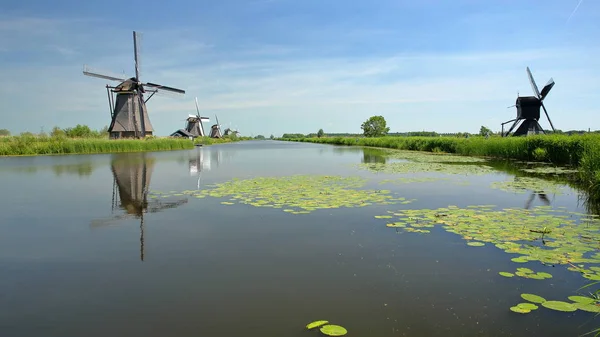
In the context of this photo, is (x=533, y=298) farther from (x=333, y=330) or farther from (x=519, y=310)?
(x=333, y=330)

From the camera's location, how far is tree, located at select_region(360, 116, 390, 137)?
81938 millimetres

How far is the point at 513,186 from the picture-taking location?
1030 cm

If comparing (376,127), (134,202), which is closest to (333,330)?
(134,202)

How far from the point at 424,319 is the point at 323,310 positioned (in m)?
0.84

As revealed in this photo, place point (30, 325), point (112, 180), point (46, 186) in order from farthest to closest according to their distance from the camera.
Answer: point (112, 180)
point (46, 186)
point (30, 325)

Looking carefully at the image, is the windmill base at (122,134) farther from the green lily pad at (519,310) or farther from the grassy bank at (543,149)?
the green lily pad at (519,310)

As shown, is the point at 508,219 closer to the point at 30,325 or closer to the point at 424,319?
the point at 424,319

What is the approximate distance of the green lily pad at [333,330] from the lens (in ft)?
8.95

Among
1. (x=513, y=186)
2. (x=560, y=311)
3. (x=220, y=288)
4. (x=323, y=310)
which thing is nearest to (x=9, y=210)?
(x=220, y=288)

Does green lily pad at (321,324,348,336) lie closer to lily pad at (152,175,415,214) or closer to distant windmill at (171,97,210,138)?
lily pad at (152,175,415,214)

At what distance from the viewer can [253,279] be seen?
3.82 m

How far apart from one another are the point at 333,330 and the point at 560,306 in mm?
2030

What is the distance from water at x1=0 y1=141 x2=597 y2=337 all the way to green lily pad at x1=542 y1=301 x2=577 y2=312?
0.22 feet

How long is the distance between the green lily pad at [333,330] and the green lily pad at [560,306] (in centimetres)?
185
